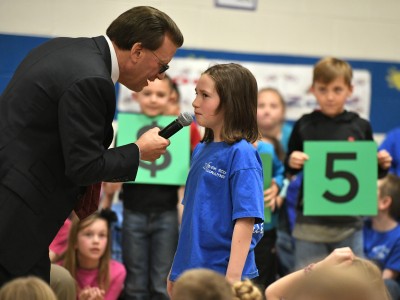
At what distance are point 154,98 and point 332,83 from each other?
1.17m

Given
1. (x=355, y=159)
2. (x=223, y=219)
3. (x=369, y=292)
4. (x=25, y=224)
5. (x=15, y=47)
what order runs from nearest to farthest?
(x=369, y=292) → (x=25, y=224) → (x=223, y=219) → (x=355, y=159) → (x=15, y=47)

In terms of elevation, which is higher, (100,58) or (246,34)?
(246,34)

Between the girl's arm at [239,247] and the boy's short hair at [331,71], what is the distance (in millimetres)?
1859

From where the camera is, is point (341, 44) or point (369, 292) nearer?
point (369, 292)

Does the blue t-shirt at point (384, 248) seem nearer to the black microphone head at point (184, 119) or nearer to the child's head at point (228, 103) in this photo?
the child's head at point (228, 103)

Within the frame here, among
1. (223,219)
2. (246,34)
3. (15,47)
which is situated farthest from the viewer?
(246,34)

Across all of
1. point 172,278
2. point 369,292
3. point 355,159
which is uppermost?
point 355,159

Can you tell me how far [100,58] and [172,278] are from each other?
99cm

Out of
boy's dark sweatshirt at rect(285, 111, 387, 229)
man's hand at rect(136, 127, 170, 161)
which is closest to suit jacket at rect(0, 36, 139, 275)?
man's hand at rect(136, 127, 170, 161)

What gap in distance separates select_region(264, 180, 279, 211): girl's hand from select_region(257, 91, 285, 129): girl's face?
74 centimetres

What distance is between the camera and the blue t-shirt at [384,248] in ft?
16.2

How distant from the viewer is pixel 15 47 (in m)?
5.35

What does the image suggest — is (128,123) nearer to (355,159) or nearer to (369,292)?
(355,159)

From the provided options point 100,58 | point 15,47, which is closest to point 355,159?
point 100,58
